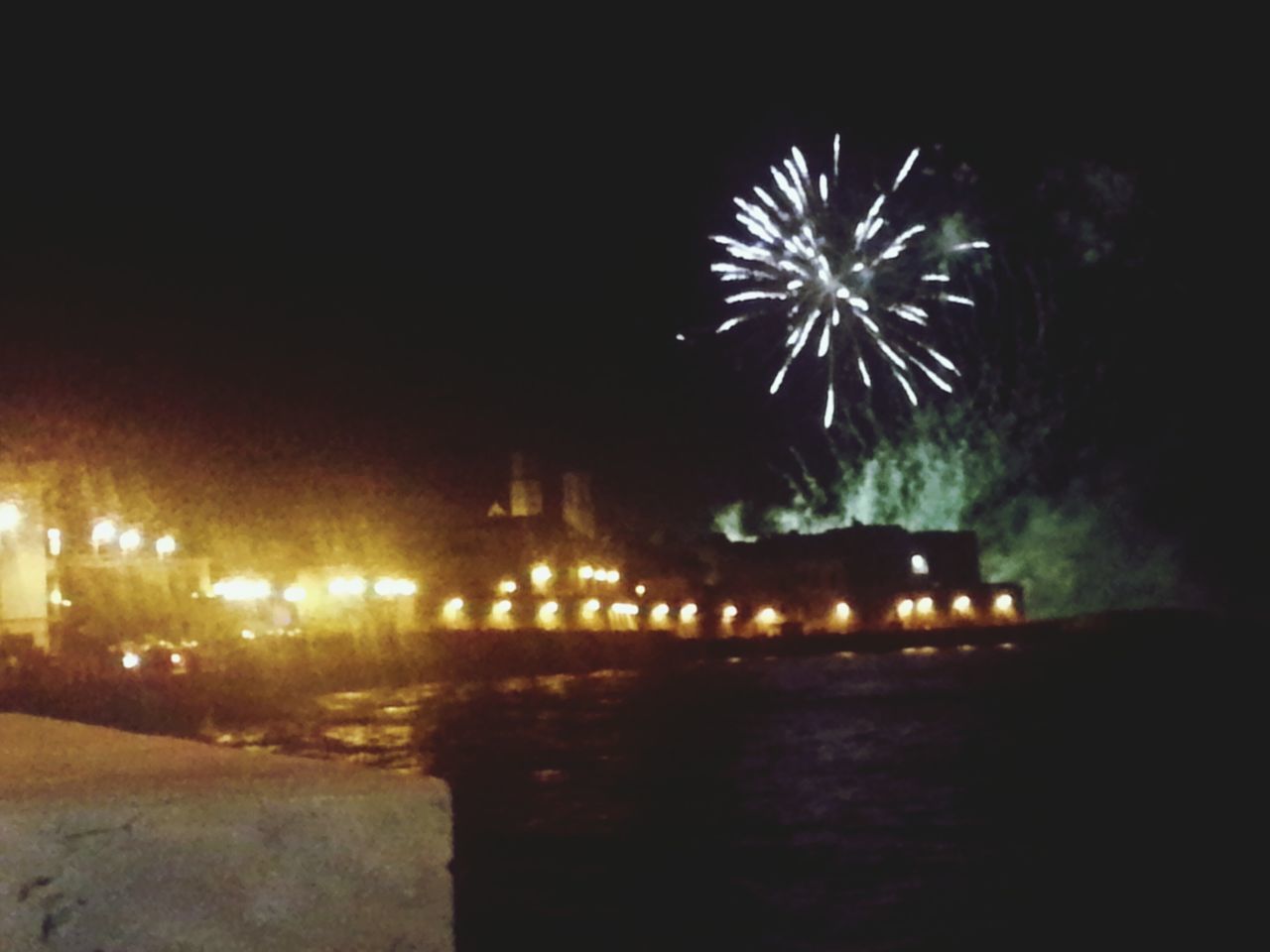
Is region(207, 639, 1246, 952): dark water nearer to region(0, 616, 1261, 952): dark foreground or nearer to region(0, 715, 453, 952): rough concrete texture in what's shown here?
region(0, 616, 1261, 952): dark foreground

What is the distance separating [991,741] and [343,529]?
23.1m

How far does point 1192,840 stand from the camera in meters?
12.5

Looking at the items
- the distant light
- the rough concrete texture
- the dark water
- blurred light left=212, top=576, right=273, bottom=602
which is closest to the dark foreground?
the dark water

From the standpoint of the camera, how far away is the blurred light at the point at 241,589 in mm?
32531

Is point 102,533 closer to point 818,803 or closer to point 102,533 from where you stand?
point 102,533

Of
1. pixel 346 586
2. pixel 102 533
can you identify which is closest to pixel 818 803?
pixel 102 533

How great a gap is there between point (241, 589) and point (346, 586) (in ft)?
13.7

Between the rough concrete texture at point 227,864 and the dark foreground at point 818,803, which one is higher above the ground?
the rough concrete texture at point 227,864

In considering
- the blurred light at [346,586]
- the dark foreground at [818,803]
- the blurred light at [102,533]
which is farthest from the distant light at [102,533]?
the blurred light at [346,586]

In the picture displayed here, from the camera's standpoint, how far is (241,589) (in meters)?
33.3

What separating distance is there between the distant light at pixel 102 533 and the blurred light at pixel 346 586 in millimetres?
10132

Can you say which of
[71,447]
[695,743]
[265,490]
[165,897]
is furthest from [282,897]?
[265,490]

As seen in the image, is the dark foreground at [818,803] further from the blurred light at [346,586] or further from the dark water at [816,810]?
the blurred light at [346,586]

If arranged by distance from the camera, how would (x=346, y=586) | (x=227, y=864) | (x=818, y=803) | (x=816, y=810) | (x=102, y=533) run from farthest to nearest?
(x=346, y=586), (x=102, y=533), (x=818, y=803), (x=816, y=810), (x=227, y=864)
